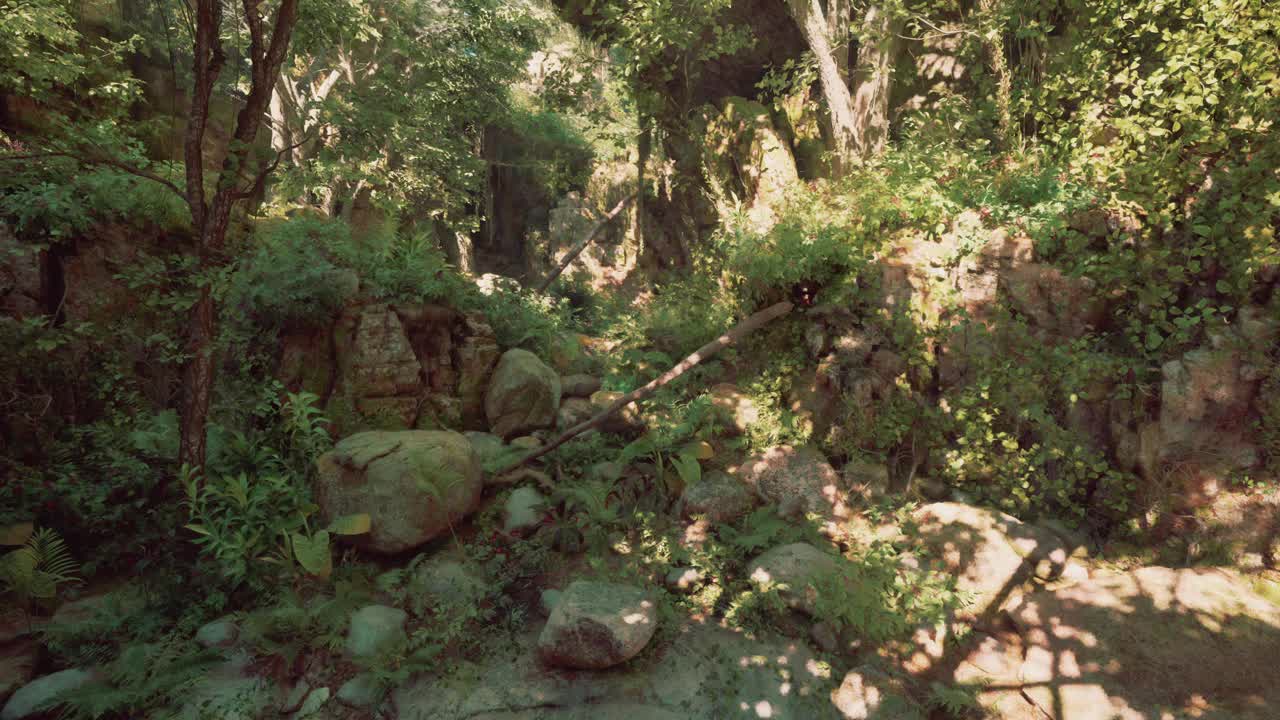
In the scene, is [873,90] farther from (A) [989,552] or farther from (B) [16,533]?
(B) [16,533]

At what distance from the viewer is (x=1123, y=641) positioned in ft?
13.6

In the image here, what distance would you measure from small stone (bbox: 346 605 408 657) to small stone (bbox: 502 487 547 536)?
1.32m

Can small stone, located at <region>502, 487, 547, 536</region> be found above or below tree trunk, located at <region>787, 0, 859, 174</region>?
below

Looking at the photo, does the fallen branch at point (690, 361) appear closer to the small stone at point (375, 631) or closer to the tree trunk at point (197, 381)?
the small stone at point (375, 631)

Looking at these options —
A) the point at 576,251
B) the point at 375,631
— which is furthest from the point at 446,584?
the point at 576,251

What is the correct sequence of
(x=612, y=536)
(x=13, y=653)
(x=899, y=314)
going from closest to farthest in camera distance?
(x=13, y=653)
(x=612, y=536)
(x=899, y=314)

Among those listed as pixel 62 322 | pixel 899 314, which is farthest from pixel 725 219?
pixel 62 322

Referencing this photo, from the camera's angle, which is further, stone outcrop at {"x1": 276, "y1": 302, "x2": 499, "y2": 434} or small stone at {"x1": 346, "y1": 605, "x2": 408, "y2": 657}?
stone outcrop at {"x1": 276, "y1": 302, "x2": 499, "y2": 434}

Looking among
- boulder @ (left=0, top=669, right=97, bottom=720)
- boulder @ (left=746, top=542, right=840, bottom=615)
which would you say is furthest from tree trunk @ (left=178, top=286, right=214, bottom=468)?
boulder @ (left=746, top=542, right=840, bottom=615)

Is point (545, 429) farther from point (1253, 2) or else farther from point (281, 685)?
point (1253, 2)

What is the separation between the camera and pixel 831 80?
27.7ft

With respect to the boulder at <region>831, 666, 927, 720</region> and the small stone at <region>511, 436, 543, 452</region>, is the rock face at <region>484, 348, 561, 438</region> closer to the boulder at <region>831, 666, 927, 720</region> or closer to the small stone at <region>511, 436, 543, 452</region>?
the small stone at <region>511, 436, 543, 452</region>

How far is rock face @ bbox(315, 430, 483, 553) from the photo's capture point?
5.20m

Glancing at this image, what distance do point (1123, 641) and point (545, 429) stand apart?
19.7 feet
